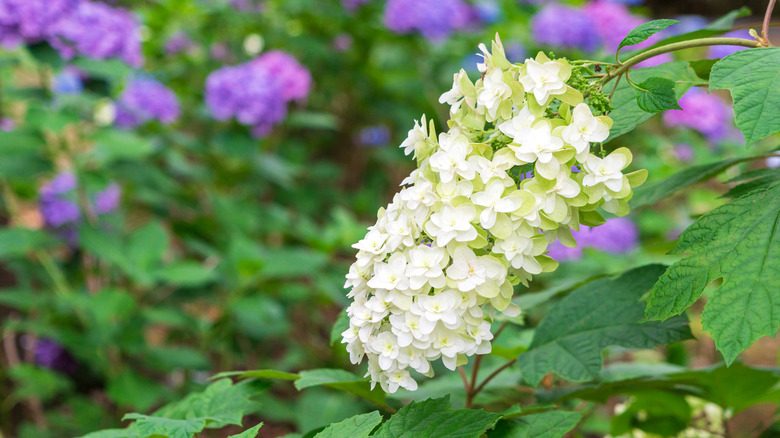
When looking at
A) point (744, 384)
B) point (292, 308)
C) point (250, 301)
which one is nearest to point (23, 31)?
point (250, 301)

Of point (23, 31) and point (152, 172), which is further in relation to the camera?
point (152, 172)

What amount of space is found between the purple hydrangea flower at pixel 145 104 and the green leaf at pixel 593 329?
1836mm

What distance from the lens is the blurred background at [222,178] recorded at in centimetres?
191

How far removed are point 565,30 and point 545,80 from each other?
2376mm

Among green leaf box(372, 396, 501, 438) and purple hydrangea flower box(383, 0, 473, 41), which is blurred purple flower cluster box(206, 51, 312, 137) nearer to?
purple hydrangea flower box(383, 0, 473, 41)

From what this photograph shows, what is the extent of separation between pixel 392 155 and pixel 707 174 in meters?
2.17

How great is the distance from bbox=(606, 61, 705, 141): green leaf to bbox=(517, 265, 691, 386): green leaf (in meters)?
0.24

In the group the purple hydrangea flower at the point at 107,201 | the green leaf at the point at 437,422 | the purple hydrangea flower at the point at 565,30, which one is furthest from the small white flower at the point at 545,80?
the purple hydrangea flower at the point at 565,30

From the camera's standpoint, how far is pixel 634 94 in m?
0.79

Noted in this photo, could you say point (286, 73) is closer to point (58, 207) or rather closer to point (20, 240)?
point (58, 207)

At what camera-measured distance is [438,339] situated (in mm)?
625

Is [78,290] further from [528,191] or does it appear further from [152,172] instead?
[528,191]

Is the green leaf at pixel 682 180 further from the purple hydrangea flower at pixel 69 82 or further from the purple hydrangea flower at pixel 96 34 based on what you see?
the purple hydrangea flower at pixel 69 82

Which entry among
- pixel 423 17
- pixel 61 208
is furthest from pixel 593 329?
pixel 423 17
